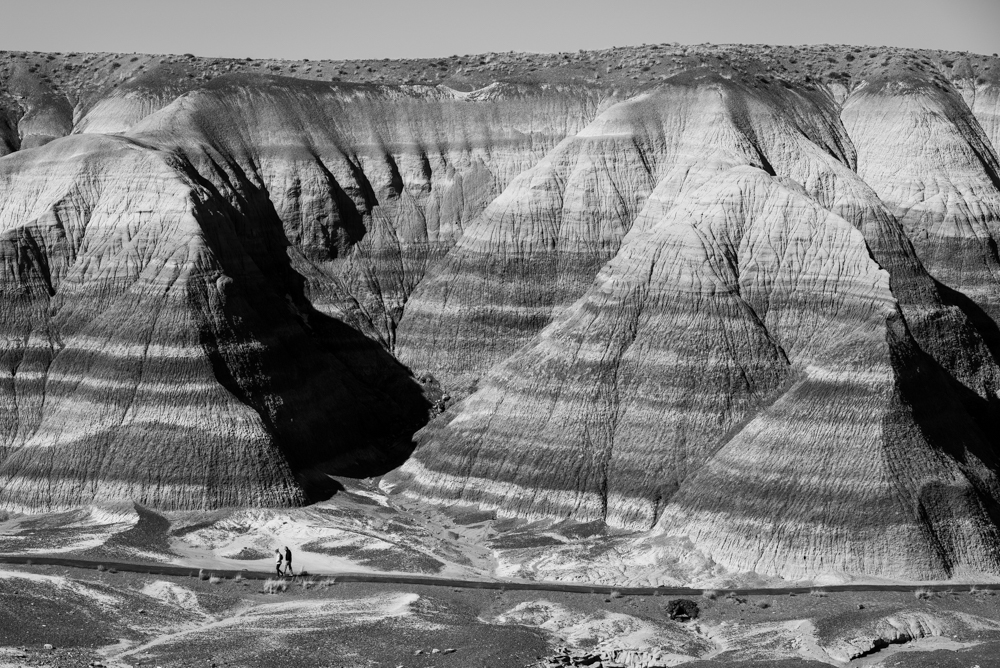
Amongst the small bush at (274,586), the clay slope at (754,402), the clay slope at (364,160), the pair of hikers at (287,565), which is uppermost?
the clay slope at (364,160)

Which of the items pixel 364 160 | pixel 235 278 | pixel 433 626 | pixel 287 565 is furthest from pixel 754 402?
pixel 364 160

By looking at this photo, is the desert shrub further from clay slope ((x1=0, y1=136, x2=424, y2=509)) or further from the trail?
clay slope ((x1=0, y1=136, x2=424, y2=509))

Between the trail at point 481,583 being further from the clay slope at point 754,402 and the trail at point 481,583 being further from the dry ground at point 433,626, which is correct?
the clay slope at point 754,402

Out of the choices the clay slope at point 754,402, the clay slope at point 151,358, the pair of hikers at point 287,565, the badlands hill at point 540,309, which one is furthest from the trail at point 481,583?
the clay slope at point 151,358

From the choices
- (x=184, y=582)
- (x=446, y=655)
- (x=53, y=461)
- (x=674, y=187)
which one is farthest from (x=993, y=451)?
(x=53, y=461)

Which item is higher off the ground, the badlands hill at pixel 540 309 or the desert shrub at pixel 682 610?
the badlands hill at pixel 540 309

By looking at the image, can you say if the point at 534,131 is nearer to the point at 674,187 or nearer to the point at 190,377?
the point at 674,187
